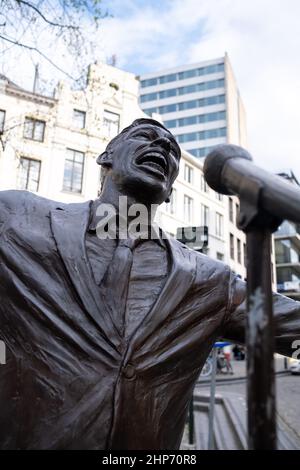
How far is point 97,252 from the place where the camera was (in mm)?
1777

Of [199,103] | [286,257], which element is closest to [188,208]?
[286,257]

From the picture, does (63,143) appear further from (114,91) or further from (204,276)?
(204,276)

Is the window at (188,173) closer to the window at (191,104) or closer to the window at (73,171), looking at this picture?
the window at (73,171)

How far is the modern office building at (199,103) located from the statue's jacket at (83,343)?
42.1m

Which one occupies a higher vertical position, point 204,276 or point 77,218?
point 77,218

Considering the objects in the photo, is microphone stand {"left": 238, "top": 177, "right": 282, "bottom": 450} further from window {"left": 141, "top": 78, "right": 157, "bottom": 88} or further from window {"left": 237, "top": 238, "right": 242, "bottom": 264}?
window {"left": 141, "top": 78, "right": 157, "bottom": 88}

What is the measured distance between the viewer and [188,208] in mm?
28016

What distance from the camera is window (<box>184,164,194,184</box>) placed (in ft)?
92.3

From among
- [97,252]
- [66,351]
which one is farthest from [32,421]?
[97,252]

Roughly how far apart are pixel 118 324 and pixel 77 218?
50 cm

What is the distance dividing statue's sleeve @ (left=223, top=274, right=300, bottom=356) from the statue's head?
1.80 feet

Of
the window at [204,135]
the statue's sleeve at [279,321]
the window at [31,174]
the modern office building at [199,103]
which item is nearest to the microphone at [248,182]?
the statue's sleeve at [279,321]

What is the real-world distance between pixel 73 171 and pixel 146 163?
19084 mm

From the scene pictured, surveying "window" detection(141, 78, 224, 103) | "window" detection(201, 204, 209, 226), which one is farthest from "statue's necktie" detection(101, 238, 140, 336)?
"window" detection(141, 78, 224, 103)
